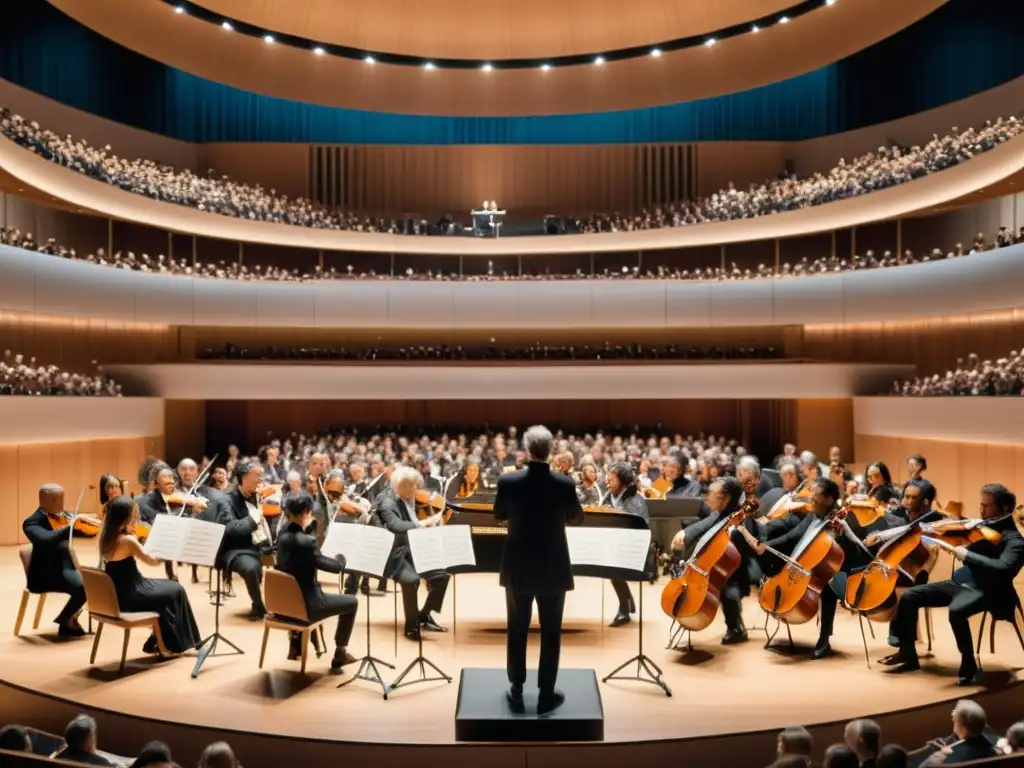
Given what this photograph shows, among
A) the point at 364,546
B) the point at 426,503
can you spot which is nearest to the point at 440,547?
the point at 364,546

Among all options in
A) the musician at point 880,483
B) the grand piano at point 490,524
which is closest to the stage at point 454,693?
the grand piano at point 490,524

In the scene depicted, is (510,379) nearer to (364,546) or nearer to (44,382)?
(44,382)

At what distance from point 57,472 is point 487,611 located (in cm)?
1005

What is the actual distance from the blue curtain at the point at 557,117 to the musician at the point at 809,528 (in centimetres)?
1389

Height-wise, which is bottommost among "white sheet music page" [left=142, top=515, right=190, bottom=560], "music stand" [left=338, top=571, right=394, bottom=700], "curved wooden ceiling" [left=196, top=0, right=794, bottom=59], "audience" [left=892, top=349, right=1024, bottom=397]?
"music stand" [left=338, top=571, right=394, bottom=700]

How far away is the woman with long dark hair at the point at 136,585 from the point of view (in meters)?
6.09

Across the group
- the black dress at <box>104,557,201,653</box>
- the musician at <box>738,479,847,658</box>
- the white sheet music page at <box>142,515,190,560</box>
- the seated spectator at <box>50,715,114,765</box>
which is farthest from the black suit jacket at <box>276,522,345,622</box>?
the musician at <box>738,479,847,658</box>

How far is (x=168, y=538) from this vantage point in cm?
620

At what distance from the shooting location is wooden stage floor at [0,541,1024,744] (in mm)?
5250

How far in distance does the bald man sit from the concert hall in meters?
0.04

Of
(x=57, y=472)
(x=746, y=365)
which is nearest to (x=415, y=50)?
(x=746, y=365)

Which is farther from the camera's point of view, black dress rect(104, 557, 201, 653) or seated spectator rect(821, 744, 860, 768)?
black dress rect(104, 557, 201, 653)

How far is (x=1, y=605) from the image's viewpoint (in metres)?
8.49

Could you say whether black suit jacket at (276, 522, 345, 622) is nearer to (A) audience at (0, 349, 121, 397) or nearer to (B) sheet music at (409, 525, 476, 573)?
(B) sheet music at (409, 525, 476, 573)
